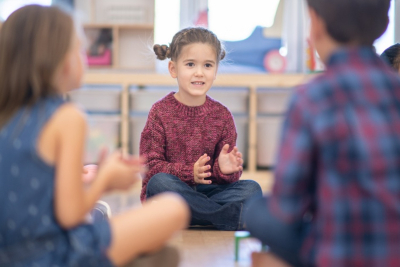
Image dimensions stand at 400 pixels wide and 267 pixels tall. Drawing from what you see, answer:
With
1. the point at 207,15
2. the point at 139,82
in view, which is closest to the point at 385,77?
the point at 139,82

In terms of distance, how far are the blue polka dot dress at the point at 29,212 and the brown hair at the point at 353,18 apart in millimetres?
528

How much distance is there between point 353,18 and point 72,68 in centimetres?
52

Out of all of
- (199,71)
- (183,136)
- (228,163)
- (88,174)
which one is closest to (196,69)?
(199,71)

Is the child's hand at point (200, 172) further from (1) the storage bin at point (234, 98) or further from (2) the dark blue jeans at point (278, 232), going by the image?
(1) the storage bin at point (234, 98)

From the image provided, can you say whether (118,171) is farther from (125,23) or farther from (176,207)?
(125,23)

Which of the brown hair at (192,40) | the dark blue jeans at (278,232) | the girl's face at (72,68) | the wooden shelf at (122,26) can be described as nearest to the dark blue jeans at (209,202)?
the brown hair at (192,40)

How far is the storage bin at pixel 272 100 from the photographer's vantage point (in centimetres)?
356

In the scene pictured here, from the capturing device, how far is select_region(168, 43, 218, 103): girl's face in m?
2.07

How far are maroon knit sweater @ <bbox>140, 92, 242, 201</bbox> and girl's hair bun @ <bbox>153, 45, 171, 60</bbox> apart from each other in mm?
181

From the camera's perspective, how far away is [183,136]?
2064 millimetres

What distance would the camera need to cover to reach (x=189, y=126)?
81.7 inches

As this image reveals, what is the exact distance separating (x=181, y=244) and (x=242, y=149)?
1.93 metres

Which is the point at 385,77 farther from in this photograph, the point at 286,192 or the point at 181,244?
the point at 181,244

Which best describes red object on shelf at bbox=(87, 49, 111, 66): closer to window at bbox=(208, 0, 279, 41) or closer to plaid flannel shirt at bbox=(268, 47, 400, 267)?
window at bbox=(208, 0, 279, 41)
